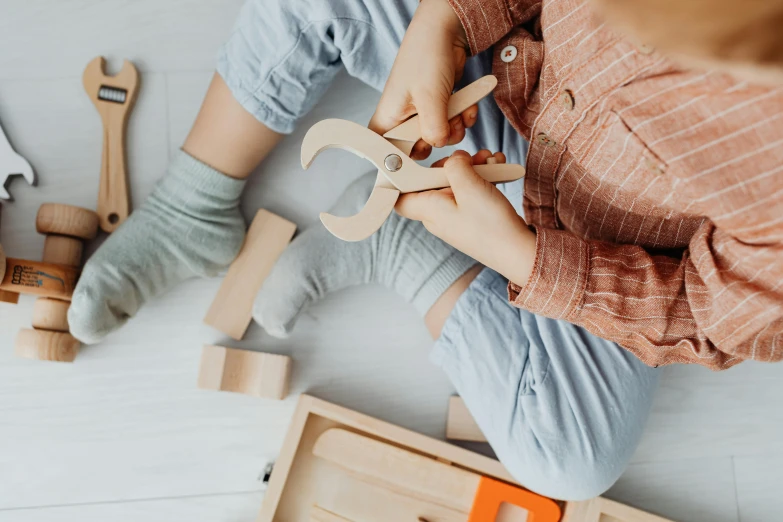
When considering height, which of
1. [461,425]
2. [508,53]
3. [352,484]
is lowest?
[352,484]

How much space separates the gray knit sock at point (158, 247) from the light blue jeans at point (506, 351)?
0.12 m

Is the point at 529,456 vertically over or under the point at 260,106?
under

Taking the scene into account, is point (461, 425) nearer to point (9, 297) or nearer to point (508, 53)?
point (508, 53)

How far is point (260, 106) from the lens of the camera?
25.6 inches

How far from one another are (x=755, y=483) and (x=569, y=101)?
622 mm

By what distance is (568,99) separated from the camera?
47cm

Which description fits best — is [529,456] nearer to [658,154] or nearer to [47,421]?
[658,154]

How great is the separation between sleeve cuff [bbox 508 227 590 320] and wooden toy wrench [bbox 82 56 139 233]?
1.79ft

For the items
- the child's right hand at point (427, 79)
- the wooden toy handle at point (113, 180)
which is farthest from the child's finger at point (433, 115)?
the wooden toy handle at point (113, 180)

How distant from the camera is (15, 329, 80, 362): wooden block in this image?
715mm

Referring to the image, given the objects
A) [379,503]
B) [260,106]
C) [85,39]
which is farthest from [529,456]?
[85,39]

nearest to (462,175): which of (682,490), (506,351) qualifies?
(506,351)

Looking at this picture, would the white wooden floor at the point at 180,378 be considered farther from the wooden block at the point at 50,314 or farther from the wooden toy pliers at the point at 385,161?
the wooden toy pliers at the point at 385,161

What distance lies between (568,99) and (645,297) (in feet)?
0.58
